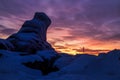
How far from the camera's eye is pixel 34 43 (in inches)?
2223

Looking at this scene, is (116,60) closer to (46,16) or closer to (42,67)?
(42,67)

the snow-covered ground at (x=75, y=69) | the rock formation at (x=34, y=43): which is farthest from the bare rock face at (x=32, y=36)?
the snow-covered ground at (x=75, y=69)

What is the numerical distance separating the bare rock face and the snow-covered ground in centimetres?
974

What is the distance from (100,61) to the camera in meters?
38.4

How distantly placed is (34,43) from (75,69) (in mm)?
21825

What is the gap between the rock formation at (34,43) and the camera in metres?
45.9

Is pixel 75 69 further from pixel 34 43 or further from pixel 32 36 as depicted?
pixel 32 36

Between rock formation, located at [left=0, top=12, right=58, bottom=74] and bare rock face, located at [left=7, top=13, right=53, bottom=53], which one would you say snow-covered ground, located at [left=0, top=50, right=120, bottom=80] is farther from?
bare rock face, located at [left=7, top=13, right=53, bottom=53]

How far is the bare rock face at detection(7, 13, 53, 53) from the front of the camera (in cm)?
5494

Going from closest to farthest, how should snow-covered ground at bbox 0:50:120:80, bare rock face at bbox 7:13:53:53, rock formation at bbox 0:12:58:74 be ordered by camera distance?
snow-covered ground at bbox 0:50:120:80
rock formation at bbox 0:12:58:74
bare rock face at bbox 7:13:53:53

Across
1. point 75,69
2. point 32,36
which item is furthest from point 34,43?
point 75,69

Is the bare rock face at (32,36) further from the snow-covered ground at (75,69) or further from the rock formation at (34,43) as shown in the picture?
the snow-covered ground at (75,69)

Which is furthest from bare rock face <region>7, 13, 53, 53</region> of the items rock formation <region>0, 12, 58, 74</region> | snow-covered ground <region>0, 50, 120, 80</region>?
snow-covered ground <region>0, 50, 120, 80</region>

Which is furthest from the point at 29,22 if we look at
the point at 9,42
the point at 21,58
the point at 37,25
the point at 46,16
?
the point at 21,58
